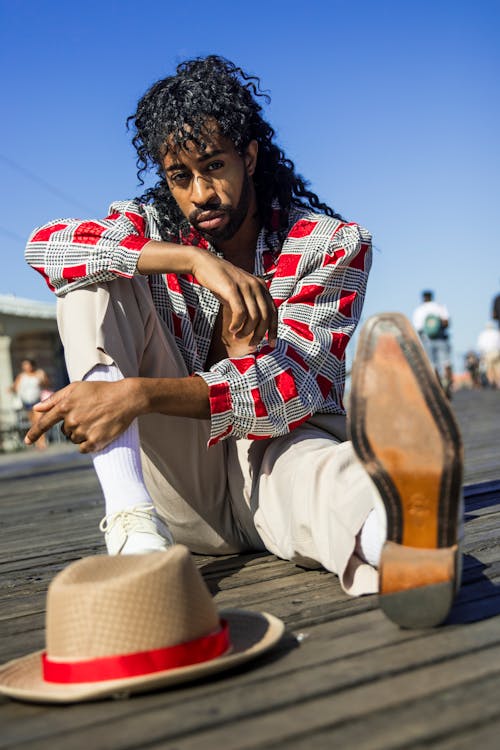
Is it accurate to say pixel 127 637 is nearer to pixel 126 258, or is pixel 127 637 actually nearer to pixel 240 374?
pixel 240 374

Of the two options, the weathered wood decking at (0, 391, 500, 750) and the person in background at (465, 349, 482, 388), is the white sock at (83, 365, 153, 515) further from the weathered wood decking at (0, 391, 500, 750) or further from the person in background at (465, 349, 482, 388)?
the person in background at (465, 349, 482, 388)

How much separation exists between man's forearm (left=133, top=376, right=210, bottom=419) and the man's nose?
64 centimetres

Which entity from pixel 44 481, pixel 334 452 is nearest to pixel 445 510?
pixel 334 452

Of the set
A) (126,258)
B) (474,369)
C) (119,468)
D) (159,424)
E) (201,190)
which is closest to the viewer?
(119,468)

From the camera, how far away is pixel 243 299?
2.00 meters

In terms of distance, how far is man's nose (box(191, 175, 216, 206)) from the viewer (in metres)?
2.48

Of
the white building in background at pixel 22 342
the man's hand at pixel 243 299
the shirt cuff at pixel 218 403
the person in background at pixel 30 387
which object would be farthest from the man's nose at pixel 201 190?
the white building in background at pixel 22 342

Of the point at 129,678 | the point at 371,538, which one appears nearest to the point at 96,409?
the point at 371,538

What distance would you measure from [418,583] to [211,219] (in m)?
1.39

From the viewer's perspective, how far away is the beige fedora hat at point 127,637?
51.6 inches

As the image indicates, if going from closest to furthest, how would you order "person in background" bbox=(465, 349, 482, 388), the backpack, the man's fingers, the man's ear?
1. the man's fingers
2. the man's ear
3. the backpack
4. "person in background" bbox=(465, 349, 482, 388)

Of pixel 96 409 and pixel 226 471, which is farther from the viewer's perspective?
pixel 226 471

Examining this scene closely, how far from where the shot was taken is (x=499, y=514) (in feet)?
8.94

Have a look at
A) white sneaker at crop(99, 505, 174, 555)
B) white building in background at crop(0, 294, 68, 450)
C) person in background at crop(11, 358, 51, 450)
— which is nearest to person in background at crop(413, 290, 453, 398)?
person in background at crop(11, 358, 51, 450)
